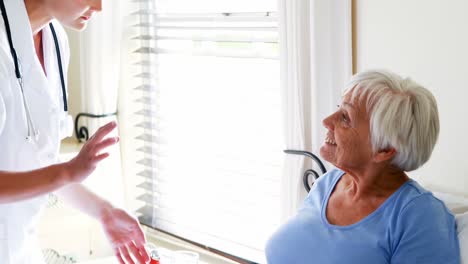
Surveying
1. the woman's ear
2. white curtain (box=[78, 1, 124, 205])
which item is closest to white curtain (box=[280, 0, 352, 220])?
the woman's ear

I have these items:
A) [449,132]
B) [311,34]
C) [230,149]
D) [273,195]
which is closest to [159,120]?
[230,149]

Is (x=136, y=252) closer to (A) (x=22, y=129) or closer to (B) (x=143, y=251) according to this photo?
(B) (x=143, y=251)

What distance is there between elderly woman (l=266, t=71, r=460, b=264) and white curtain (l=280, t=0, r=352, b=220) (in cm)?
28

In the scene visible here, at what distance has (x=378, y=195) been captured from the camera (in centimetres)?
191

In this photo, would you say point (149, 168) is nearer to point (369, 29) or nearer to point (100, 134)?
point (369, 29)

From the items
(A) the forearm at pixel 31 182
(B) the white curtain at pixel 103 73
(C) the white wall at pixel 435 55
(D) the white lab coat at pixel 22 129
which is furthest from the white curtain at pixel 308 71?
(B) the white curtain at pixel 103 73

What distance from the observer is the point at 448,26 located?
197cm

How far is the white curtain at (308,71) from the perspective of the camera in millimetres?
2180

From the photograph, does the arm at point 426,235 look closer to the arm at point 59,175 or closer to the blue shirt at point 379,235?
the blue shirt at point 379,235

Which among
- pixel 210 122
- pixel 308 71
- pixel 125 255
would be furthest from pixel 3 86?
pixel 210 122

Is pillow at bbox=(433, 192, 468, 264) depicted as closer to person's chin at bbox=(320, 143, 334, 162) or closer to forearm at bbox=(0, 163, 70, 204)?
person's chin at bbox=(320, 143, 334, 162)

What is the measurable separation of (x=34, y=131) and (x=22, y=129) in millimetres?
41

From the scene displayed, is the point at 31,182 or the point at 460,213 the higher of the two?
the point at 31,182

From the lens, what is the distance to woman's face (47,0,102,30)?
1847mm
